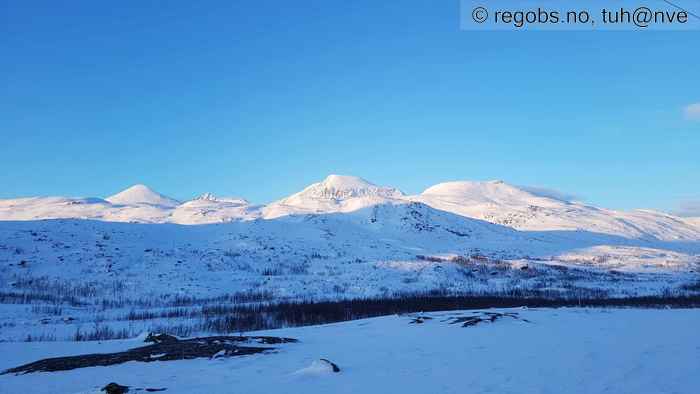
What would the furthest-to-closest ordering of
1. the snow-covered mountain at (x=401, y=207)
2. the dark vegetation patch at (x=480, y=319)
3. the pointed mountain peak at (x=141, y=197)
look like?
the pointed mountain peak at (x=141, y=197)
the snow-covered mountain at (x=401, y=207)
the dark vegetation patch at (x=480, y=319)

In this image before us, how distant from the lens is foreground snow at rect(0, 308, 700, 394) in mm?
8250

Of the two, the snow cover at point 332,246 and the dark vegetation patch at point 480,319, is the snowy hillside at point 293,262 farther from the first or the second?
the dark vegetation patch at point 480,319

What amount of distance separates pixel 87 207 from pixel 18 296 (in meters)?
109

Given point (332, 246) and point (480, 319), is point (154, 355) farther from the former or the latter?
point (332, 246)

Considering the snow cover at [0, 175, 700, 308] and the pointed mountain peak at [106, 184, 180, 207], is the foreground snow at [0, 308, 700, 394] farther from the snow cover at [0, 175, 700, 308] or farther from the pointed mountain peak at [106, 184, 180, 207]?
the pointed mountain peak at [106, 184, 180, 207]

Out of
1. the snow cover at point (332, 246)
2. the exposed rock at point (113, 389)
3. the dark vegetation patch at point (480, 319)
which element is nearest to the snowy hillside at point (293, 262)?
the snow cover at point (332, 246)

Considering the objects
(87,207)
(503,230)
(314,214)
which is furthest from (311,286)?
(87,207)

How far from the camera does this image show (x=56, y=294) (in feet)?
111

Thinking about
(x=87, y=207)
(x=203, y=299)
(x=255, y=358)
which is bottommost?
(x=203, y=299)

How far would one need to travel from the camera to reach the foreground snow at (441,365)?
8.25 m

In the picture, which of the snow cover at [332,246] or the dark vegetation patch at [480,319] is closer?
the dark vegetation patch at [480,319]

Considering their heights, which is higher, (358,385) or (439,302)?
(358,385)

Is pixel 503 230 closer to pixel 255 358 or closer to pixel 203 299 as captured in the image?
pixel 203 299

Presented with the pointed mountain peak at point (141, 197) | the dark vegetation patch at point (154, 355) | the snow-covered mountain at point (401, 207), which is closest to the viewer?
the dark vegetation patch at point (154, 355)
